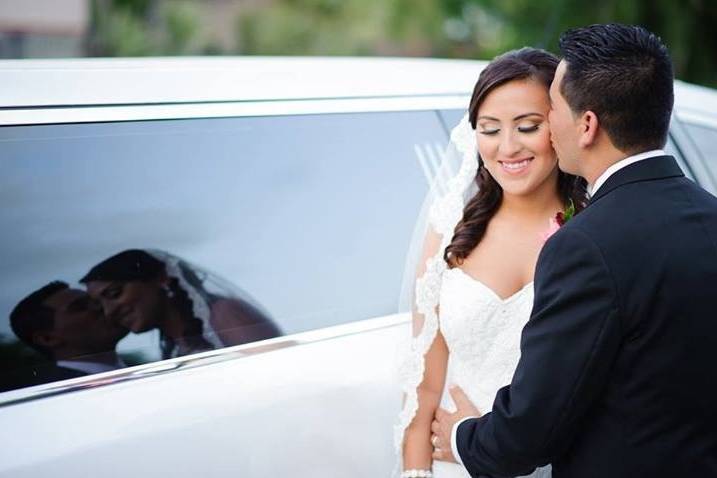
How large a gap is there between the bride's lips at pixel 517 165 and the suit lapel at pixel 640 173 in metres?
0.54

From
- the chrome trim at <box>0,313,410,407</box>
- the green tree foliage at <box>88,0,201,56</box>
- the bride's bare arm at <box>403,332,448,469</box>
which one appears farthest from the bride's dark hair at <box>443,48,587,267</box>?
the green tree foliage at <box>88,0,201,56</box>

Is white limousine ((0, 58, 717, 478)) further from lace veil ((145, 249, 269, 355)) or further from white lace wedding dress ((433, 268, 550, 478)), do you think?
white lace wedding dress ((433, 268, 550, 478))

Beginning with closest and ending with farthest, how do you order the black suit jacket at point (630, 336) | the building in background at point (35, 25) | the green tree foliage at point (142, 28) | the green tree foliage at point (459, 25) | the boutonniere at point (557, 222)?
the black suit jacket at point (630, 336) → the boutonniere at point (557, 222) → the green tree foliage at point (459, 25) → the building in background at point (35, 25) → the green tree foliage at point (142, 28)

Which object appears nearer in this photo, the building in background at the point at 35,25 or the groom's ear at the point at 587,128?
the groom's ear at the point at 587,128

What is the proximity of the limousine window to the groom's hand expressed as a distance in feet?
1.51

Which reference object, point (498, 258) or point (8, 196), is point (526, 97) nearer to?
point (498, 258)

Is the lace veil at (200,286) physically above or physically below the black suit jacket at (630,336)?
below

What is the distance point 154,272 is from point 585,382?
47.1 inches

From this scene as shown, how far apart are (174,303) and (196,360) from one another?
16 centimetres

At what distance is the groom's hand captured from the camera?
2.45 m

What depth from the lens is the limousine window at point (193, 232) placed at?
232 cm

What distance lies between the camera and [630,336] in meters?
1.78

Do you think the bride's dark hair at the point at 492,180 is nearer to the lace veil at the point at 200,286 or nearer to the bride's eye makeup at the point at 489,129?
the bride's eye makeup at the point at 489,129

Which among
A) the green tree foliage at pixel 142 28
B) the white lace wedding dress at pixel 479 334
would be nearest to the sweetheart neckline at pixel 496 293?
the white lace wedding dress at pixel 479 334
